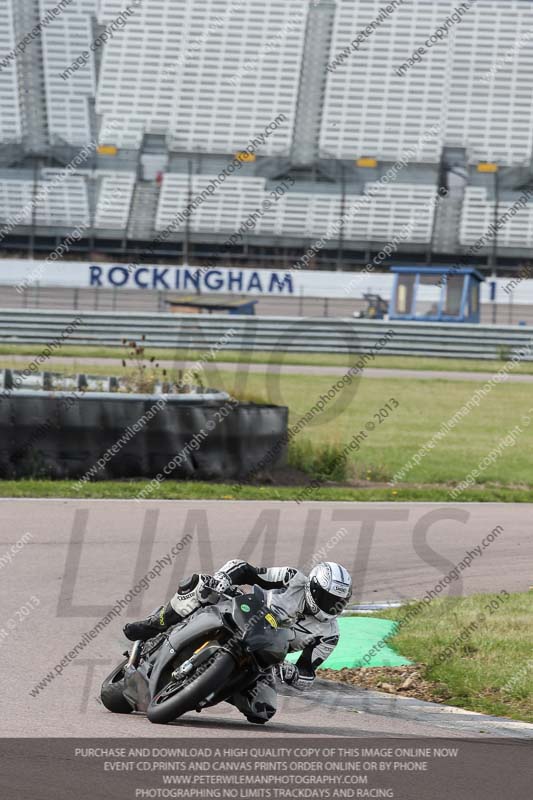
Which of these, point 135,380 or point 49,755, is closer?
point 49,755

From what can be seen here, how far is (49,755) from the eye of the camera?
4996 millimetres

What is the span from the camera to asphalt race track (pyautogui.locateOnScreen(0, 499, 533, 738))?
5.99 meters

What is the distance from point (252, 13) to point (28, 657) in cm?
5021

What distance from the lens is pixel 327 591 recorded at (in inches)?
231

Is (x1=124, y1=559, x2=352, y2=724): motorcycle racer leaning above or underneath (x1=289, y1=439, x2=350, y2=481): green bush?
above

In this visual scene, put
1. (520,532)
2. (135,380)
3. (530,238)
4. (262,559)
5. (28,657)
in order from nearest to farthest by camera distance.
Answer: (28,657), (262,559), (520,532), (135,380), (530,238)

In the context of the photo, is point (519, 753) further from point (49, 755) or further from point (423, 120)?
point (423, 120)

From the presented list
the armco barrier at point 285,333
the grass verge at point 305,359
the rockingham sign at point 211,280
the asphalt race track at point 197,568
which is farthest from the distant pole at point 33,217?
the asphalt race track at point 197,568

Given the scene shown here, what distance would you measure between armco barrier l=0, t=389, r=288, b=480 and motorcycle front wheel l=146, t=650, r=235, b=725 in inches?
318

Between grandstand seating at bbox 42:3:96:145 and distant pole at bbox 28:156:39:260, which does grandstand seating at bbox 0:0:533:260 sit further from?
distant pole at bbox 28:156:39:260


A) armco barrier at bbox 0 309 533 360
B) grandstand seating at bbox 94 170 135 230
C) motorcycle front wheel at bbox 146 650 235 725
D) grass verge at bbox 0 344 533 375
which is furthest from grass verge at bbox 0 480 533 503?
grandstand seating at bbox 94 170 135 230

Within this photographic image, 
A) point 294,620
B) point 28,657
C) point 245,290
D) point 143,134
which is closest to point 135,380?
point 28,657

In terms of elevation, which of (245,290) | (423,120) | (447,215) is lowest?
(245,290)

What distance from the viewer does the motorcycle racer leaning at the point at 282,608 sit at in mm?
5707
